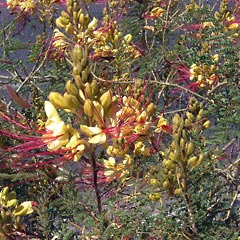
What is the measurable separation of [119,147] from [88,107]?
0.49m

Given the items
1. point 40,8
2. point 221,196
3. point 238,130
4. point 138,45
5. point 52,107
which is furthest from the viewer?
point 138,45

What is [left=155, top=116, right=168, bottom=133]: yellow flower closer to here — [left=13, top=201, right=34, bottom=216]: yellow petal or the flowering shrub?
the flowering shrub

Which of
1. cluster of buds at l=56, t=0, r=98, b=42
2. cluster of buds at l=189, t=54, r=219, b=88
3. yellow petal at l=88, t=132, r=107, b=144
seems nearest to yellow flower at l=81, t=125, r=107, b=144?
yellow petal at l=88, t=132, r=107, b=144

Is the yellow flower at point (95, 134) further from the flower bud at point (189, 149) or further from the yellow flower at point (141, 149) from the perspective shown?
Result: the yellow flower at point (141, 149)

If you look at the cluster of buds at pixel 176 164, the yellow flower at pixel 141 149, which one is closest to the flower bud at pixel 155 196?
the cluster of buds at pixel 176 164

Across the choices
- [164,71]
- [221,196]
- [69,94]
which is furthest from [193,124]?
[164,71]

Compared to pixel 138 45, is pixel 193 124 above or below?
above

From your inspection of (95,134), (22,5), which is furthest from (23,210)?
(22,5)

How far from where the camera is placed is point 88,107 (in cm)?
137

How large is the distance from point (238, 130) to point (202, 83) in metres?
0.70

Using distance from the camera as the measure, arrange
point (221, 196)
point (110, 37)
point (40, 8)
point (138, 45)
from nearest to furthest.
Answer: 1. point (221, 196)
2. point (110, 37)
3. point (40, 8)
4. point (138, 45)

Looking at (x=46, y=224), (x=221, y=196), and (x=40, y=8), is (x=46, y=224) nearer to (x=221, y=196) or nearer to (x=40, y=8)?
(x=221, y=196)

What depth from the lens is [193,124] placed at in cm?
195

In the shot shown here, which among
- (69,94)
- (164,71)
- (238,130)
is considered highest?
(69,94)
